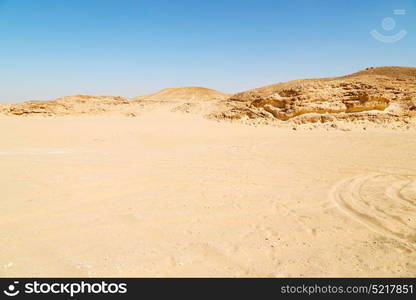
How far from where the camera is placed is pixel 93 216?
3004 millimetres

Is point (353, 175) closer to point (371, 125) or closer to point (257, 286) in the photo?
point (257, 286)

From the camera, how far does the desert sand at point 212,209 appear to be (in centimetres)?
222

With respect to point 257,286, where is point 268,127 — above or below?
above

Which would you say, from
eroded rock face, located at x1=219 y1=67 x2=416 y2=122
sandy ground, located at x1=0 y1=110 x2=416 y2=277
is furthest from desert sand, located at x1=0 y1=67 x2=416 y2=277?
eroded rock face, located at x1=219 y1=67 x2=416 y2=122

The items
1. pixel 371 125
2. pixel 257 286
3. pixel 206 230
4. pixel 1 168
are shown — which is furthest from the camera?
pixel 371 125

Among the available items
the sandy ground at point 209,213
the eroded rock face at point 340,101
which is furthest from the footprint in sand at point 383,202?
the eroded rock face at point 340,101

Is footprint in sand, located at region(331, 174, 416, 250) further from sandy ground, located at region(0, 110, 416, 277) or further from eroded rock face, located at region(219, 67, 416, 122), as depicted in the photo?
eroded rock face, located at region(219, 67, 416, 122)

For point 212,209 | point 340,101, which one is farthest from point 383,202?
point 340,101

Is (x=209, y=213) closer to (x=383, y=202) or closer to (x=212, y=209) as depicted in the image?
(x=212, y=209)

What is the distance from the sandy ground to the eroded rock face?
4.77m

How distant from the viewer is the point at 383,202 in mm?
3555

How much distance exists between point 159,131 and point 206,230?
7.41 m

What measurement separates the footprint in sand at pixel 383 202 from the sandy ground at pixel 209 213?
0.02 m

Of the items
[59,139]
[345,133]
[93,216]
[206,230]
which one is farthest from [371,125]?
[59,139]
